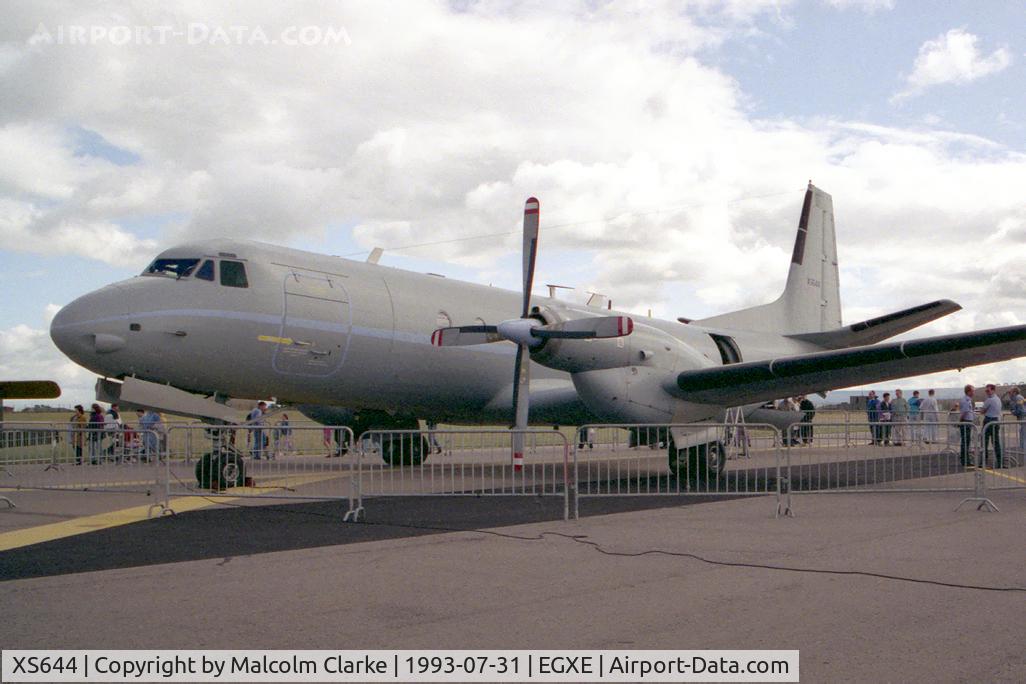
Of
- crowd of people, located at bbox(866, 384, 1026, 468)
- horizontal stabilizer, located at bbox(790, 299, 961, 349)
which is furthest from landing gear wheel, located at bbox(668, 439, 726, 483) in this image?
horizontal stabilizer, located at bbox(790, 299, 961, 349)

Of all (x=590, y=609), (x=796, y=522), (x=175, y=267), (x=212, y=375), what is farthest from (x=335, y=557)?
(x=175, y=267)

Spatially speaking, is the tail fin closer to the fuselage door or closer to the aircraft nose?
the fuselage door

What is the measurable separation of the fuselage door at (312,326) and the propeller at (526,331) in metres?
1.72

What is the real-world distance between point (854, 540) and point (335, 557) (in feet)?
15.6

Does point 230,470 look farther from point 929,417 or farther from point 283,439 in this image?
point 929,417

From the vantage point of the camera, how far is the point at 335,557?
24.7 ft

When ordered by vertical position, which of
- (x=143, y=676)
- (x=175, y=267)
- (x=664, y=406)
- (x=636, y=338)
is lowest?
(x=143, y=676)

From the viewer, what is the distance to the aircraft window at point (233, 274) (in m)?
13.1

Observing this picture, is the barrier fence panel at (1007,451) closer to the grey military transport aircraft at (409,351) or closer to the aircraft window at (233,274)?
the grey military transport aircraft at (409,351)

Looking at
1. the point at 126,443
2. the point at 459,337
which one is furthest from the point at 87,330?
the point at 459,337

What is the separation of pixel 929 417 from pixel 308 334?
16261mm

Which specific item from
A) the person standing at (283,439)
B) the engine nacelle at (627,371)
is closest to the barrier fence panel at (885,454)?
Answer: the engine nacelle at (627,371)

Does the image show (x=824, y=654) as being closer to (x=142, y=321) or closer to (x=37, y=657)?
(x=37, y=657)

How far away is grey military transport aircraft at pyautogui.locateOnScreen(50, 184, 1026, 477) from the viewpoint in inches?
480
